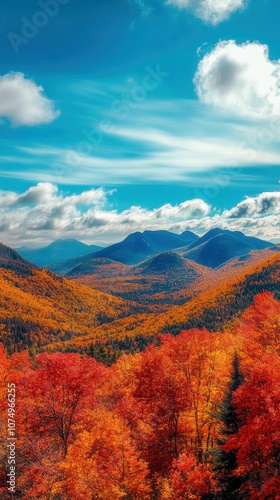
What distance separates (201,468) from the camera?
3759 centimetres

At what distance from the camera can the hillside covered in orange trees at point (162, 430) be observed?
30734 millimetres

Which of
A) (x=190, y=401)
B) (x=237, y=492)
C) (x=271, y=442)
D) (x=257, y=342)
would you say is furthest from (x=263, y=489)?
(x=257, y=342)

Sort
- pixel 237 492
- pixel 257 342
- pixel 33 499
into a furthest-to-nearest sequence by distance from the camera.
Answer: pixel 257 342, pixel 33 499, pixel 237 492

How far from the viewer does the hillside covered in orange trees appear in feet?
101

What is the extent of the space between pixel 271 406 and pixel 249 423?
2921 millimetres

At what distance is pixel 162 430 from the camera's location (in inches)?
Result: 1860

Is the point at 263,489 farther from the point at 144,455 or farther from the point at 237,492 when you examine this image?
the point at 144,455

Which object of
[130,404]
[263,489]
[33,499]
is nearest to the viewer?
[263,489]

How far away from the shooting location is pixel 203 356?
171ft

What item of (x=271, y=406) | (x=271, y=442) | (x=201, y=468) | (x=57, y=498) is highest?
(x=271, y=406)

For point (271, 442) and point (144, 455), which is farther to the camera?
point (144, 455)

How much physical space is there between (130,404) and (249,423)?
2585 centimetres

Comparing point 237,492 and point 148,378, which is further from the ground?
point 148,378

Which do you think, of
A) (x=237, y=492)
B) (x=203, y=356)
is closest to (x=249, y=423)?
(x=237, y=492)
